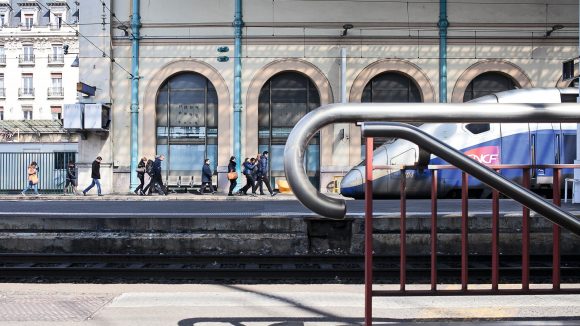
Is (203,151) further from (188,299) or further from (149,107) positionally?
(188,299)

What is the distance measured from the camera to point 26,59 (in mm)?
54031

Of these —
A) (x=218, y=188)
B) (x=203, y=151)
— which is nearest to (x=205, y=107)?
(x=203, y=151)

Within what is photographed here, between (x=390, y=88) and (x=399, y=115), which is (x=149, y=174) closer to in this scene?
(x=390, y=88)

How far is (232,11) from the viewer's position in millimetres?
22391

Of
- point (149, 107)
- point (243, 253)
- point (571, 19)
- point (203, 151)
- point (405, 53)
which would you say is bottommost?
point (243, 253)

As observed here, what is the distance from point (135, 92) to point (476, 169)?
2174 cm

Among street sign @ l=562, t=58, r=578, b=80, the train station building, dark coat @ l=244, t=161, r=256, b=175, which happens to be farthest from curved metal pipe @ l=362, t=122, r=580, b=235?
the train station building

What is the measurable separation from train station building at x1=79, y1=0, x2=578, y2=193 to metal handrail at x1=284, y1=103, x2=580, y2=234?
19.8 meters

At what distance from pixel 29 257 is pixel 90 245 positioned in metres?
1.05

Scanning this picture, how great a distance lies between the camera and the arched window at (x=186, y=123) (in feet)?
75.2

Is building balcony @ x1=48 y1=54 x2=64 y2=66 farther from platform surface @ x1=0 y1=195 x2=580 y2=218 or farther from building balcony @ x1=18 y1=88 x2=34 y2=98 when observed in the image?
platform surface @ x1=0 y1=195 x2=580 y2=218

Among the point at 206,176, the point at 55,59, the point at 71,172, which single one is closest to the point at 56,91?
the point at 55,59

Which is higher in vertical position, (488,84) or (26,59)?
(26,59)

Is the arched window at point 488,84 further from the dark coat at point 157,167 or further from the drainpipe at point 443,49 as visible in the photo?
the dark coat at point 157,167
